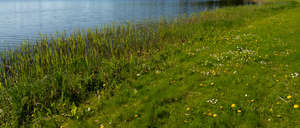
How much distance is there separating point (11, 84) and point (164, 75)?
8776mm

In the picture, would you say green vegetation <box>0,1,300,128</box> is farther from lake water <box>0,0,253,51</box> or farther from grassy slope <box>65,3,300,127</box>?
lake water <box>0,0,253,51</box>

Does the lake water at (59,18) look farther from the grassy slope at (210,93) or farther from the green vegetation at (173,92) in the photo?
the grassy slope at (210,93)

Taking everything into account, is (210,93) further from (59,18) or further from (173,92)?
(59,18)

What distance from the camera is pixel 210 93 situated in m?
9.20

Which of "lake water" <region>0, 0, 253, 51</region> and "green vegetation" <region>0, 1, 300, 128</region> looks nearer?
"green vegetation" <region>0, 1, 300, 128</region>

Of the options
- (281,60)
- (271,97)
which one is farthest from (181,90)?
(281,60)

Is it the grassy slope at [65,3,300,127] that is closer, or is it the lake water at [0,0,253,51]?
the grassy slope at [65,3,300,127]

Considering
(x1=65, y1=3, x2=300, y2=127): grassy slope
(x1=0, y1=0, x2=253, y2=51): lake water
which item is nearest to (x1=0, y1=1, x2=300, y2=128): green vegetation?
(x1=65, y1=3, x2=300, y2=127): grassy slope

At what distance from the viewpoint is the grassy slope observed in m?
7.42

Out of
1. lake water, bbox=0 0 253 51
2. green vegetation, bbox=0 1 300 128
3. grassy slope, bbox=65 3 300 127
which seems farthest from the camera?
lake water, bbox=0 0 253 51

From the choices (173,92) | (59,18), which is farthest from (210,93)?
(59,18)

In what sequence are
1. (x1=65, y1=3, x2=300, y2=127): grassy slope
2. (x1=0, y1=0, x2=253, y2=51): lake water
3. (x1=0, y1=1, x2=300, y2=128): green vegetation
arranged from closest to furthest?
1. (x1=65, y1=3, x2=300, y2=127): grassy slope
2. (x1=0, y1=1, x2=300, y2=128): green vegetation
3. (x1=0, y1=0, x2=253, y2=51): lake water

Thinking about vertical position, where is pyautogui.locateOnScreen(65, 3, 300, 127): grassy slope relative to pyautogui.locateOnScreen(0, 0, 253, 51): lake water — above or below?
below

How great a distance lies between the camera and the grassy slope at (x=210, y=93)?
7422 mm
